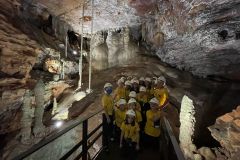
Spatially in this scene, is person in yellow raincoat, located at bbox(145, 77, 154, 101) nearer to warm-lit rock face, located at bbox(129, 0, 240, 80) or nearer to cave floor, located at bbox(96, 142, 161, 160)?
cave floor, located at bbox(96, 142, 161, 160)

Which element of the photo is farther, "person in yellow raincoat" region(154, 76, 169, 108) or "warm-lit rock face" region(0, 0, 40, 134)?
"warm-lit rock face" region(0, 0, 40, 134)

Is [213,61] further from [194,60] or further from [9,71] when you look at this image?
[9,71]

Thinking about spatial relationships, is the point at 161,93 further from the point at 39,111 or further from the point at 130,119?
the point at 39,111

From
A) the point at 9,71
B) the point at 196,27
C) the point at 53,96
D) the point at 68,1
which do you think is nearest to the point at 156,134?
the point at 196,27

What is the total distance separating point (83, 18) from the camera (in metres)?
13.9

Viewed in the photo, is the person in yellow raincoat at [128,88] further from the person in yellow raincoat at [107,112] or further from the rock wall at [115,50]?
the rock wall at [115,50]

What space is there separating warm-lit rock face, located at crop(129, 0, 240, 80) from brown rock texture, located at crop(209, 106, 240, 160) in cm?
353

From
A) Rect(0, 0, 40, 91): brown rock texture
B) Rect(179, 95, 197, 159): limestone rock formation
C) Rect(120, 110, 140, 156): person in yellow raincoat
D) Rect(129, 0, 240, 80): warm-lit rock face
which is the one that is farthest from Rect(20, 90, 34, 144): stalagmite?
Rect(120, 110, 140, 156): person in yellow raincoat

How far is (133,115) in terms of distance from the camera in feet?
13.2

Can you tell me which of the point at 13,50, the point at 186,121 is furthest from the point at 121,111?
the point at 13,50

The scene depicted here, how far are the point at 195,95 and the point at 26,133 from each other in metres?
8.08

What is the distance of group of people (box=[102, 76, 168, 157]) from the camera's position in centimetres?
416

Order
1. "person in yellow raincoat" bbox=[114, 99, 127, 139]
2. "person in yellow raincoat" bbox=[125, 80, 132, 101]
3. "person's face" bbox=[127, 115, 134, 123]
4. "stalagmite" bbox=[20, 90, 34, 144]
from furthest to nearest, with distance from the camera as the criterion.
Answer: "stalagmite" bbox=[20, 90, 34, 144] → "person in yellow raincoat" bbox=[125, 80, 132, 101] → "person in yellow raincoat" bbox=[114, 99, 127, 139] → "person's face" bbox=[127, 115, 134, 123]

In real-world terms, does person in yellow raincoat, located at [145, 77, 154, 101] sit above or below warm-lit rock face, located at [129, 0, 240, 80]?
below
